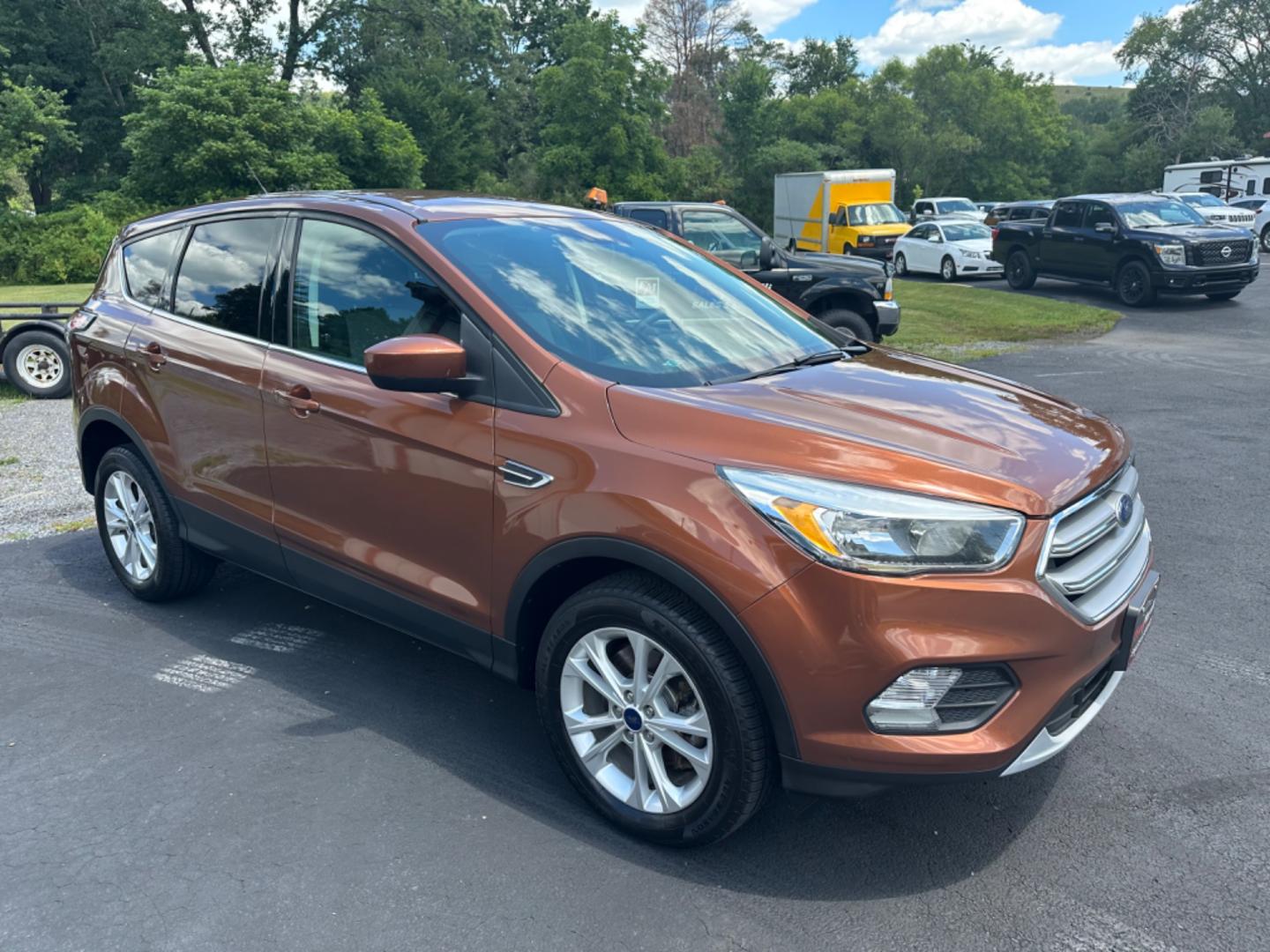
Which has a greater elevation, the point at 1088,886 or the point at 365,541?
the point at 365,541

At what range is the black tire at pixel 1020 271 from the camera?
19.7 meters

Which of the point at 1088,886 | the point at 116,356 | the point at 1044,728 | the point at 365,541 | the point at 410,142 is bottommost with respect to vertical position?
the point at 1088,886

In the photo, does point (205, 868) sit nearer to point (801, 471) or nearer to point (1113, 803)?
point (801, 471)

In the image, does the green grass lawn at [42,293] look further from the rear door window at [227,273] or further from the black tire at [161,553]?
the rear door window at [227,273]

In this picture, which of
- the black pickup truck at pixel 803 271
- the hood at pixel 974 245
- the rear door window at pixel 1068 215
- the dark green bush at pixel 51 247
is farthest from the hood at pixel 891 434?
the dark green bush at pixel 51 247

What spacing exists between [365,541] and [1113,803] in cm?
260

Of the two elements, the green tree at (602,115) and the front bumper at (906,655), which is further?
the green tree at (602,115)

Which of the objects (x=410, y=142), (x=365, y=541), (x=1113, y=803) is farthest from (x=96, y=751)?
(x=410, y=142)

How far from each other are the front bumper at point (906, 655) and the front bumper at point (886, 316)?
25.7 ft

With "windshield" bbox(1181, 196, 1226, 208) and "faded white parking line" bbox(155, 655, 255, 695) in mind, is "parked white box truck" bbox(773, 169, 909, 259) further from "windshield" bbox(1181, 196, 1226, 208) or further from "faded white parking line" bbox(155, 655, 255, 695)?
Result: "faded white parking line" bbox(155, 655, 255, 695)

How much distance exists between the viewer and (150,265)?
4625 millimetres

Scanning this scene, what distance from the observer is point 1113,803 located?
3.03 metres

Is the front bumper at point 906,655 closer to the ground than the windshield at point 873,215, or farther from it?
closer to the ground

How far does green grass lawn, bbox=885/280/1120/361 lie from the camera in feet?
43.4
